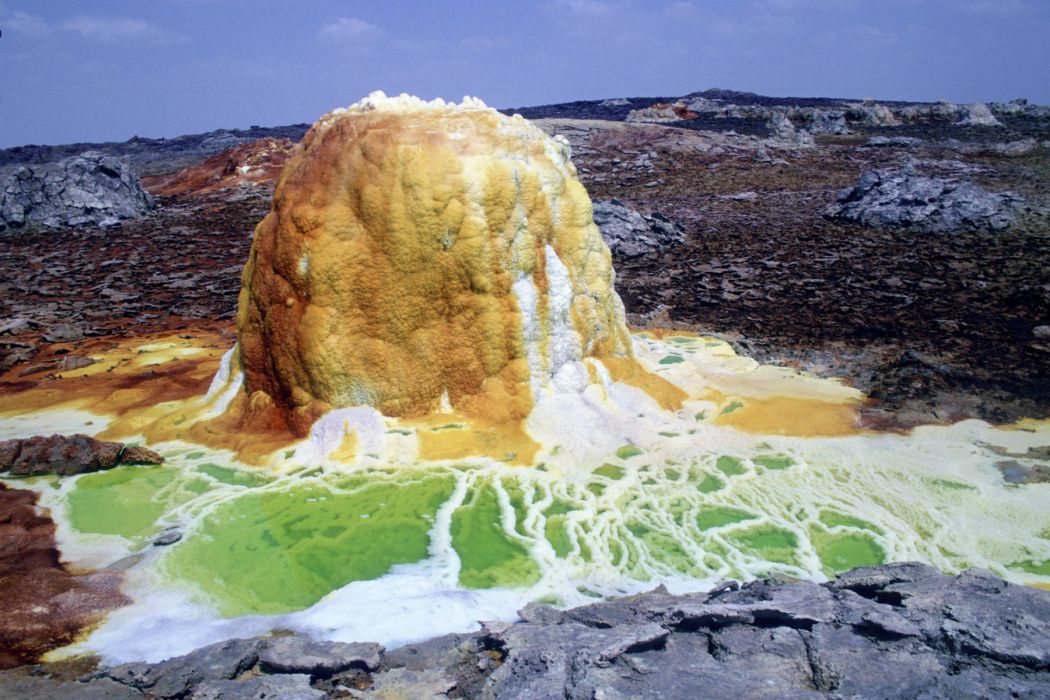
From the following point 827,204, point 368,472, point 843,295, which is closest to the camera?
point 368,472

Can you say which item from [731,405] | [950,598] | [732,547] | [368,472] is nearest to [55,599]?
[368,472]

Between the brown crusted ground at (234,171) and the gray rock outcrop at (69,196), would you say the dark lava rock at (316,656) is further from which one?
the brown crusted ground at (234,171)

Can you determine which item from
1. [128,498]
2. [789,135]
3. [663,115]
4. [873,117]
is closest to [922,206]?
[128,498]

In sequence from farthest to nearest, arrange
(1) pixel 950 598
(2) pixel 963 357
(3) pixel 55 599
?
(2) pixel 963 357, (3) pixel 55 599, (1) pixel 950 598

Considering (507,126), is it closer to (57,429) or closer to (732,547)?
(732,547)

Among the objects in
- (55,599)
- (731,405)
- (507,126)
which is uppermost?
(507,126)
